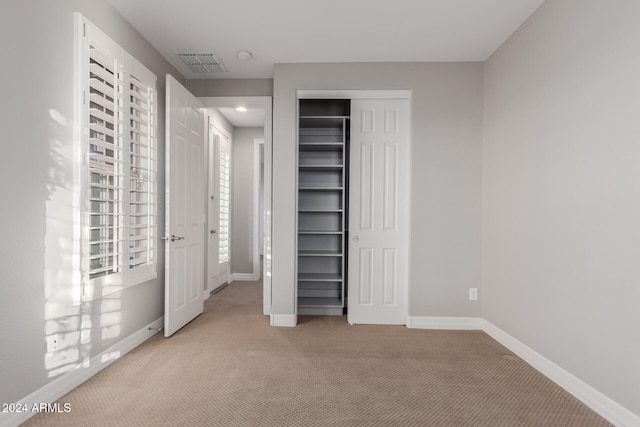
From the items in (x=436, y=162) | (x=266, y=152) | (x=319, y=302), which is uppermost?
(x=266, y=152)

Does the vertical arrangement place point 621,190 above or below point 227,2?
below

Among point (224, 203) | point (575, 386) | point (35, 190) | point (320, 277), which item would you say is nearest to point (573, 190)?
point (575, 386)

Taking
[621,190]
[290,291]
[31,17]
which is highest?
[31,17]

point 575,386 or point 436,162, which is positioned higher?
point 436,162

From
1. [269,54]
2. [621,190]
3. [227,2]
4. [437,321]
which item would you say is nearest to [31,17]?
[227,2]

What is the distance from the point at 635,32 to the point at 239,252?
5291 millimetres

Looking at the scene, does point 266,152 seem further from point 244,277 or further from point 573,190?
point 244,277

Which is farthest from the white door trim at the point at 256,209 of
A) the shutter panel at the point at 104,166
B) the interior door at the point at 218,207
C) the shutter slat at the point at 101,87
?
the shutter slat at the point at 101,87

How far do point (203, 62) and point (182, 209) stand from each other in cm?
156

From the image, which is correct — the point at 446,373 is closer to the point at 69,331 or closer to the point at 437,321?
the point at 437,321

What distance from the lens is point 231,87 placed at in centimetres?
378

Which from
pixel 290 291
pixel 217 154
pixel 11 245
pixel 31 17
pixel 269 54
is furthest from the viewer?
pixel 217 154

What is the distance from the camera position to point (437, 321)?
3365 millimetres

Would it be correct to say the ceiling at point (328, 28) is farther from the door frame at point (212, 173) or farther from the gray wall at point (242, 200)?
the gray wall at point (242, 200)
